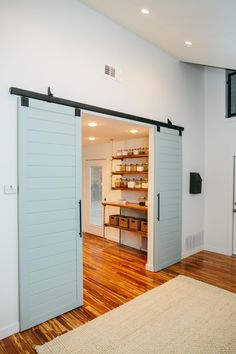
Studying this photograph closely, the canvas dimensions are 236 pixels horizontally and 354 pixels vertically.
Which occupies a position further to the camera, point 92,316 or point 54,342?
point 92,316

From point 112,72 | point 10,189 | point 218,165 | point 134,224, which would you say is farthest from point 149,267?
point 112,72

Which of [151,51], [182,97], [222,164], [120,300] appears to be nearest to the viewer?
[120,300]

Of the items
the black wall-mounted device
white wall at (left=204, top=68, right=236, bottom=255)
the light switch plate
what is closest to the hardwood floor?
white wall at (left=204, top=68, right=236, bottom=255)

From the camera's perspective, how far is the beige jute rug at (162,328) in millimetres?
2219

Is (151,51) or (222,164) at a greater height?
(151,51)

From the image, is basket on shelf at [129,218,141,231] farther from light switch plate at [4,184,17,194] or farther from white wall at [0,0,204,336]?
light switch plate at [4,184,17,194]

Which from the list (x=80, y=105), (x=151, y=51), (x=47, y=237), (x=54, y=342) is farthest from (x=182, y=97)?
(x=54, y=342)

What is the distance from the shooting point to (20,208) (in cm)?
241

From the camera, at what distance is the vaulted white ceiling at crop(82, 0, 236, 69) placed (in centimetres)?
255

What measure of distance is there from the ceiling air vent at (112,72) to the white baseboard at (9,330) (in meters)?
3.16

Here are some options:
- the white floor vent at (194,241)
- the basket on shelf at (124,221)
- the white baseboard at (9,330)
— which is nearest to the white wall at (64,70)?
the white baseboard at (9,330)

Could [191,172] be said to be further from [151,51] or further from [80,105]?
[80,105]

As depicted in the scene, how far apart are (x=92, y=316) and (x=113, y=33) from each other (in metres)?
3.68

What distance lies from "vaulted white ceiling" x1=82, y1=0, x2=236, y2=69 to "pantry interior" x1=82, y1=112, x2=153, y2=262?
4.45ft
